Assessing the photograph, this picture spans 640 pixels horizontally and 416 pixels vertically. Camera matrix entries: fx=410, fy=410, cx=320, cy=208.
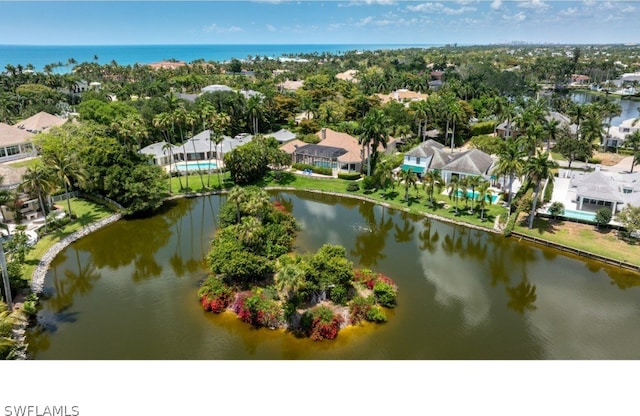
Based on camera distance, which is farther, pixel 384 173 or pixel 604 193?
pixel 384 173

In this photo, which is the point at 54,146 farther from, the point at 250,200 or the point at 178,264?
the point at 250,200

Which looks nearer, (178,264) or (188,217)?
(178,264)

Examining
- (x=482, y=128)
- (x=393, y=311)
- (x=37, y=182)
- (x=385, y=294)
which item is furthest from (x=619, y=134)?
(x=37, y=182)

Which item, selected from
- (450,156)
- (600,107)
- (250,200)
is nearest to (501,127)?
(600,107)

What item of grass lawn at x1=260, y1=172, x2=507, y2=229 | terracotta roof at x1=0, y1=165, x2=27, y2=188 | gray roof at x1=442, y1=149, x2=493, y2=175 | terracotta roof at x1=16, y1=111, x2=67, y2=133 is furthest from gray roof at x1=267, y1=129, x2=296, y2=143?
terracotta roof at x1=0, y1=165, x2=27, y2=188

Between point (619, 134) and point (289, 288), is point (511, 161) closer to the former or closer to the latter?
point (289, 288)

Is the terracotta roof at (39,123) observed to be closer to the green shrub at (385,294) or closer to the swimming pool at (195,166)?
the swimming pool at (195,166)
